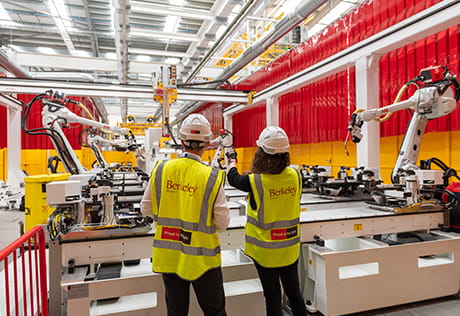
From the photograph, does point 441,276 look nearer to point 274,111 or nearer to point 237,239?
point 237,239

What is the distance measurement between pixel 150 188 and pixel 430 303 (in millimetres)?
2823

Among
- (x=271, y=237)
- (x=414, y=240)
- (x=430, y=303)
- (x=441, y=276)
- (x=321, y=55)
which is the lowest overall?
(x=430, y=303)

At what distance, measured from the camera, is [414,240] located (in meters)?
3.04

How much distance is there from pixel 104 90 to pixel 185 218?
595 cm

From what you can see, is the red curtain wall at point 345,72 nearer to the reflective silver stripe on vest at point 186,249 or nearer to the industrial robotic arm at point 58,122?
the reflective silver stripe on vest at point 186,249

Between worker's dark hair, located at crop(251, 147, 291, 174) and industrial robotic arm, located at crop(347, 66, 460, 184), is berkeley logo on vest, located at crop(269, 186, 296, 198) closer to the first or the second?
worker's dark hair, located at crop(251, 147, 291, 174)

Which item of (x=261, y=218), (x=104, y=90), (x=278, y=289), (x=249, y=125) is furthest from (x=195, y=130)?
(x=249, y=125)

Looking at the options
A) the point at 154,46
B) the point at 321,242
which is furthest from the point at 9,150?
the point at 321,242

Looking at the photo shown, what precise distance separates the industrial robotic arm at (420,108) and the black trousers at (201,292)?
2490 millimetres

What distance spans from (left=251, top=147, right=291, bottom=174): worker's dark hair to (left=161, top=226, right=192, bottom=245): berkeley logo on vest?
2.20 feet

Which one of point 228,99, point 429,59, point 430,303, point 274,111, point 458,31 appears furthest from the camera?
point 228,99

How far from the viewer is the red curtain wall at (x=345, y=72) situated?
4207mm

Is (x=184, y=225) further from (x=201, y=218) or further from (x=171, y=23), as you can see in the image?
(x=171, y=23)

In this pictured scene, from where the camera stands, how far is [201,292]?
5.77ft
